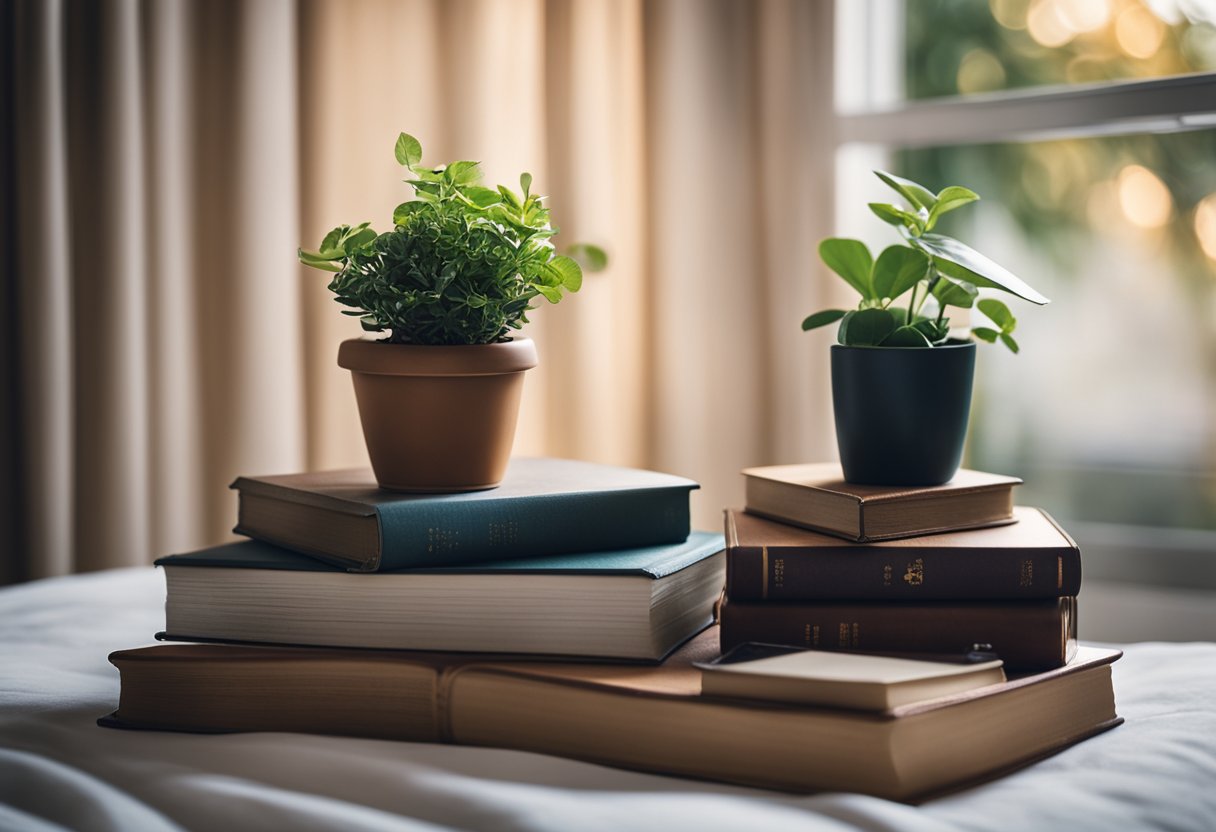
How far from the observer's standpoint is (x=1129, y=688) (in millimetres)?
802

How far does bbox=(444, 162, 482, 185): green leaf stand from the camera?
0.83 m

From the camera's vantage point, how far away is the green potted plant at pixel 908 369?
2.58ft

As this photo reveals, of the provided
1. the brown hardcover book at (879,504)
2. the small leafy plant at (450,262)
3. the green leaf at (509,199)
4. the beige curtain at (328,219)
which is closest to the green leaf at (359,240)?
the small leafy plant at (450,262)

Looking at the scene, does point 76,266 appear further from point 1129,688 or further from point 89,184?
point 1129,688

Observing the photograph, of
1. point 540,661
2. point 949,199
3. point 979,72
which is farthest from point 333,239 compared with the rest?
point 979,72

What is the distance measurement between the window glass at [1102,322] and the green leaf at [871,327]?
2.67 ft

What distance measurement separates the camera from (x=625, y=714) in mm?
627

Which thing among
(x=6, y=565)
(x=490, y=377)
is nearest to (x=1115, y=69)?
(x=490, y=377)

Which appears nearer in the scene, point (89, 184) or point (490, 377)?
point (490, 377)

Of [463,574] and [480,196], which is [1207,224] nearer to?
[480,196]

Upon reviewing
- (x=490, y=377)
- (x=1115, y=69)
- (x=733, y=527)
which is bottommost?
(x=733, y=527)

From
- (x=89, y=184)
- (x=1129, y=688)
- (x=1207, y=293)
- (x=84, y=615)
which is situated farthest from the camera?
(x=89, y=184)

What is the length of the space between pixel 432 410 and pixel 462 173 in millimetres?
184

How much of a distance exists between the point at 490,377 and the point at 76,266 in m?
0.99
